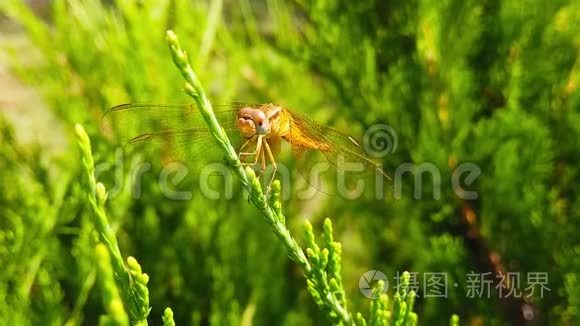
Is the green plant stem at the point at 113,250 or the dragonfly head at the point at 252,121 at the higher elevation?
the dragonfly head at the point at 252,121

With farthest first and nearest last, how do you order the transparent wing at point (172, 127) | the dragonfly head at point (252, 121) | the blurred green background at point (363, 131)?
the blurred green background at point (363, 131) → the transparent wing at point (172, 127) → the dragonfly head at point (252, 121)

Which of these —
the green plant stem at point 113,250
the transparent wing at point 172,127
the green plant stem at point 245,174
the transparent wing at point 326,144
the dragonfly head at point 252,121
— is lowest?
the green plant stem at point 113,250

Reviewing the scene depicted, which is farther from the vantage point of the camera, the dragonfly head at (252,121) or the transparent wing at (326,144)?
the transparent wing at (326,144)

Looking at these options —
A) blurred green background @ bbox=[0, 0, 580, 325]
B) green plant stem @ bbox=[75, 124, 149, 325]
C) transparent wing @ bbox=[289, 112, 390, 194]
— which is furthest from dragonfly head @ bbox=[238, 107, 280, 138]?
blurred green background @ bbox=[0, 0, 580, 325]

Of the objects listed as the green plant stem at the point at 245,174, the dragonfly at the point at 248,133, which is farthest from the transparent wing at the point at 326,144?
the green plant stem at the point at 245,174

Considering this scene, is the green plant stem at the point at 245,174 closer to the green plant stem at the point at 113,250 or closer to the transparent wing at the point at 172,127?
the green plant stem at the point at 113,250

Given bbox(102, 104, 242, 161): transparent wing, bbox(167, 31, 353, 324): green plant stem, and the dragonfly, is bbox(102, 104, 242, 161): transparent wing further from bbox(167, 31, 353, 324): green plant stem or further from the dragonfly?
bbox(167, 31, 353, 324): green plant stem
